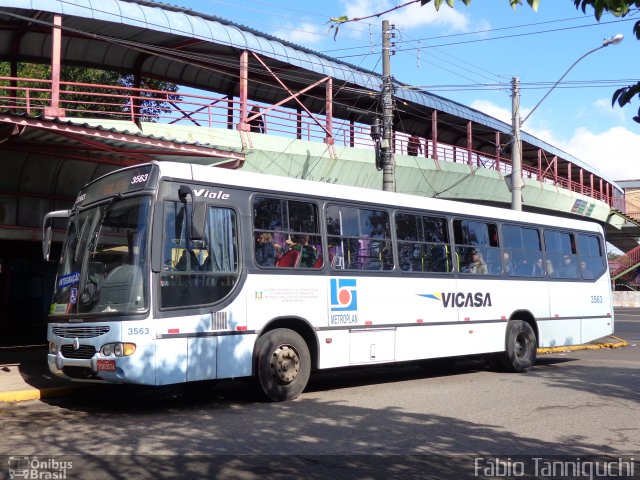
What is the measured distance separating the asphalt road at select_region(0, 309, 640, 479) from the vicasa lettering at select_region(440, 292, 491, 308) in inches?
56.8

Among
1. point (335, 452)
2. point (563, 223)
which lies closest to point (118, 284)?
point (335, 452)

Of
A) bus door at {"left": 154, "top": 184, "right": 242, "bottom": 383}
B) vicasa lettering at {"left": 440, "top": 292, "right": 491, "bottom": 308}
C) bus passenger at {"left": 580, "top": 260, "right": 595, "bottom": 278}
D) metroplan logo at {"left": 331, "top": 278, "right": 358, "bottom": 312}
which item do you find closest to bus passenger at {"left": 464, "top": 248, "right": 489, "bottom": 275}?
vicasa lettering at {"left": 440, "top": 292, "right": 491, "bottom": 308}

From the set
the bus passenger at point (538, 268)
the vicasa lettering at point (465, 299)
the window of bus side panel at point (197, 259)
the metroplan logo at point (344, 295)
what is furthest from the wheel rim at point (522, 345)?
the window of bus side panel at point (197, 259)

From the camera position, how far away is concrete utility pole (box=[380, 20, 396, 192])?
57.2 feet

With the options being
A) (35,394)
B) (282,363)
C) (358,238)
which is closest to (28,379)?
(35,394)

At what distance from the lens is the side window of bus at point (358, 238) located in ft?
35.0

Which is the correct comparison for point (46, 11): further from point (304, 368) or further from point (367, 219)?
point (304, 368)

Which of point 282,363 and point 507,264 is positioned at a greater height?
point 507,264

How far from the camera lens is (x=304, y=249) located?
10.2 m

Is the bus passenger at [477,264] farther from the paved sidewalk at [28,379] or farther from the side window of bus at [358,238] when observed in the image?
the paved sidewalk at [28,379]

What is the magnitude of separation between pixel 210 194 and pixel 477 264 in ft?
20.3

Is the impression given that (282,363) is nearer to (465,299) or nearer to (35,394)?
(35,394)

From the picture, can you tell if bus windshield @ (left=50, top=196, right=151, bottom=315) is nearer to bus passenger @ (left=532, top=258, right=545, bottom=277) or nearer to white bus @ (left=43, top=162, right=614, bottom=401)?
white bus @ (left=43, top=162, right=614, bottom=401)

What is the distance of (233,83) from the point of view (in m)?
22.5
